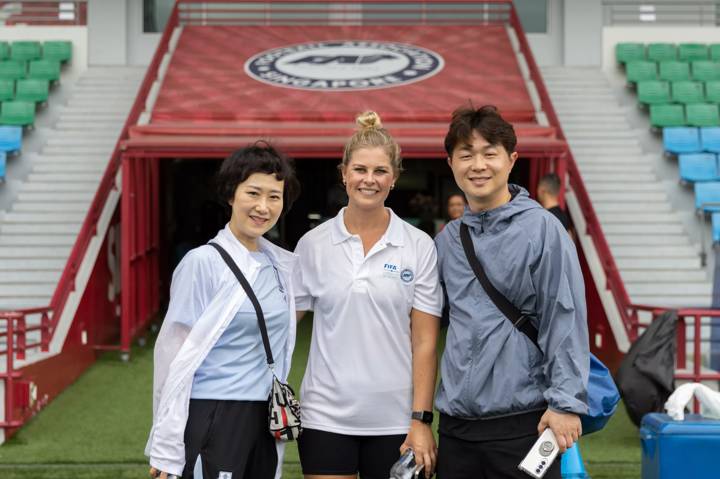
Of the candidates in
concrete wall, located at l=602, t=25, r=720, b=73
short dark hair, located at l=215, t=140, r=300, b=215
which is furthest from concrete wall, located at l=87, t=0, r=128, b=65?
short dark hair, located at l=215, t=140, r=300, b=215

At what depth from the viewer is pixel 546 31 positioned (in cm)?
1570

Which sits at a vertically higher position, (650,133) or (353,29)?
(353,29)

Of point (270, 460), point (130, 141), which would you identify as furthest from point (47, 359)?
point (270, 460)

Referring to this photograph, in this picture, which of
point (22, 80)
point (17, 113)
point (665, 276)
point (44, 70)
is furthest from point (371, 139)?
point (44, 70)

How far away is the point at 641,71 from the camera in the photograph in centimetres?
1375

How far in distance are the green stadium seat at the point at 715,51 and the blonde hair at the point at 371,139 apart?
12.3 meters

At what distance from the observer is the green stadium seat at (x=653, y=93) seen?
13.0m

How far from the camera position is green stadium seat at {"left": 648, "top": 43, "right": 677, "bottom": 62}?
47.1ft

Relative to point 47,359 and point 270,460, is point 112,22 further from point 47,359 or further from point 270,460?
point 270,460

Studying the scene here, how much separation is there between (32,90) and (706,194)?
8.83 meters

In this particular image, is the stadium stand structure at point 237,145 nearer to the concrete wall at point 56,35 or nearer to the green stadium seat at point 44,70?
the green stadium seat at point 44,70

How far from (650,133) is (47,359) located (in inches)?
330

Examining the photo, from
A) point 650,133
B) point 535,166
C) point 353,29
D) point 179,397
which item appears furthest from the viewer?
point 353,29

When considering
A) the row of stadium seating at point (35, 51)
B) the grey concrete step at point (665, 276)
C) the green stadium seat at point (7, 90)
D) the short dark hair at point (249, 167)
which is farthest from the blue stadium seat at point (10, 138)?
the short dark hair at point (249, 167)
